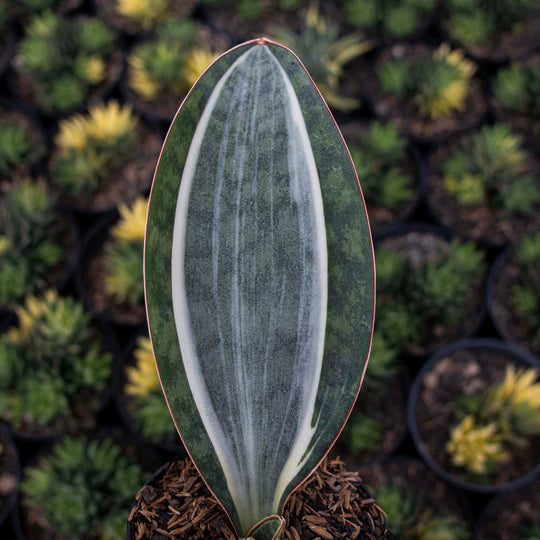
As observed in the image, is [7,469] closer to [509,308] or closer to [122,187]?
[122,187]

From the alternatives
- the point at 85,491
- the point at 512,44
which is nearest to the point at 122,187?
the point at 85,491

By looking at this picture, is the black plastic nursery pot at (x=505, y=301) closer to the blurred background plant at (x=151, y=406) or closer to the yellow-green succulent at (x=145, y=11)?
the blurred background plant at (x=151, y=406)

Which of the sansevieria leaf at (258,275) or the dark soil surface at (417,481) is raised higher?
the sansevieria leaf at (258,275)

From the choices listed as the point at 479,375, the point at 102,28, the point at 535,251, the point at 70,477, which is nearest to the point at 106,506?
the point at 70,477

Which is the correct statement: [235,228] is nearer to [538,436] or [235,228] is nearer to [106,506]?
[106,506]

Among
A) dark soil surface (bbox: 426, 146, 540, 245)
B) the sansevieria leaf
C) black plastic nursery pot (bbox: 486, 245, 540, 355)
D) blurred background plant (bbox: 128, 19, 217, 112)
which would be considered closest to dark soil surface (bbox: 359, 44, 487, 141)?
→ dark soil surface (bbox: 426, 146, 540, 245)

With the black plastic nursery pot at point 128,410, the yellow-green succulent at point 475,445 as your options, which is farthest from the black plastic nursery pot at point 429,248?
the black plastic nursery pot at point 128,410

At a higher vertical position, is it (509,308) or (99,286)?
(99,286)
